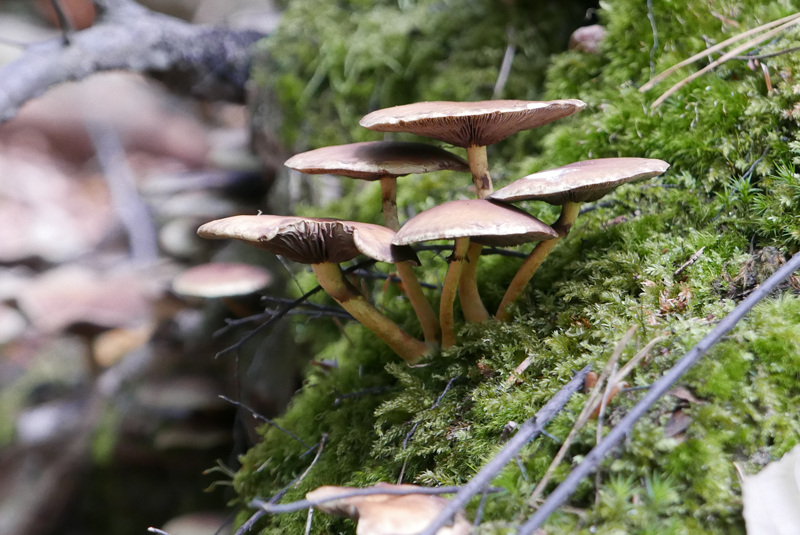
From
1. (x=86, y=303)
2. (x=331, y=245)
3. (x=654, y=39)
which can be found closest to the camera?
(x=331, y=245)

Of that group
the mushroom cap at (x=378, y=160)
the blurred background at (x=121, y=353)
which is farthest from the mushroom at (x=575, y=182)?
the blurred background at (x=121, y=353)

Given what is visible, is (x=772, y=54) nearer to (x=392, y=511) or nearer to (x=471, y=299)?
(x=471, y=299)

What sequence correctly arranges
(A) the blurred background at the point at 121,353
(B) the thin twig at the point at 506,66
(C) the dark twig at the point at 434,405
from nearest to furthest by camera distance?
(C) the dark twig at the point at 434,405, (B) the thin twig at the point at 506,66, (A) the blurred background at the point at 121,353

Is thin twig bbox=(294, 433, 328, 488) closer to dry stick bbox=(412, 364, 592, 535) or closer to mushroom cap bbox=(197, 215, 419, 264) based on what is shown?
mushroom cap bbox=(197, 215, 419, 264)

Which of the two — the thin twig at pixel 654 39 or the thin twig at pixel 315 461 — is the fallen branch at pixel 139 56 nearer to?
the thin twig at pixel 315 461

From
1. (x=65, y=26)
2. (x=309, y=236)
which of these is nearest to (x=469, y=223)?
(x=309, y=236)

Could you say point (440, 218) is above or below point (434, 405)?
above

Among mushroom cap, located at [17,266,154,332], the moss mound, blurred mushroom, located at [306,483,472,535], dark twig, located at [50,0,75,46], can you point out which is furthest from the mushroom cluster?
mushroom cap, located at [17,266,154,332]

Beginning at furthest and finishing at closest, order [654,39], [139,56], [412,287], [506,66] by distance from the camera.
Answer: [139,56] < [506,66] < [654,39] < [412,287]
